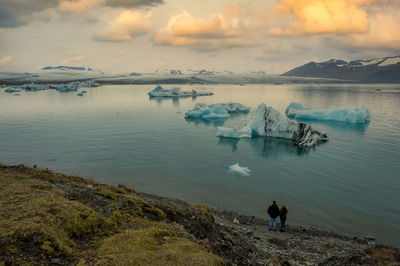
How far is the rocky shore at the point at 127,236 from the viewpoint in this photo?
682 centimetres

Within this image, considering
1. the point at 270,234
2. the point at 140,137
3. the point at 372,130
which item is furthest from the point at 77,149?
the point at 372,130

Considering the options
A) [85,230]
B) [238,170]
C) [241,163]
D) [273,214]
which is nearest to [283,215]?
[273,214]

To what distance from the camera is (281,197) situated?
→ 18188 millimetres

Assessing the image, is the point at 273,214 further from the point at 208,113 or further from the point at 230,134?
the point at 208,113

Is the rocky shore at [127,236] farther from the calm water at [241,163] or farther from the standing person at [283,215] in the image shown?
the calm water at [241,163]

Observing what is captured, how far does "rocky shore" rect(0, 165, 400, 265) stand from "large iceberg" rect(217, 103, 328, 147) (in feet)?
70.3

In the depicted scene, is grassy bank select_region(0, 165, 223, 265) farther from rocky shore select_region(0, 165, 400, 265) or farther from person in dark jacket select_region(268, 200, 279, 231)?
person in dark jacket select_region(268, 200, 279, 231)

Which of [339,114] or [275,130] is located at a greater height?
[339,114]

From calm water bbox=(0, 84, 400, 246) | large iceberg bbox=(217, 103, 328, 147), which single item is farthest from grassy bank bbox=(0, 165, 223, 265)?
large iceberg bbox=(217, 103, 328, 147)

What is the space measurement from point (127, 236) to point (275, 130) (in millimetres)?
32024

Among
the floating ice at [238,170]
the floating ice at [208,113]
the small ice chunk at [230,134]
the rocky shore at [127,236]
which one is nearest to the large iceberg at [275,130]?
the small ice chunk at [230,134]

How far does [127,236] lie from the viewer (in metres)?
8.13

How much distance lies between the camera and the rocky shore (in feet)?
22.4

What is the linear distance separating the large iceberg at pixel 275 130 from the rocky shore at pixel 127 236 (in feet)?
Result: 70.3
